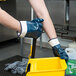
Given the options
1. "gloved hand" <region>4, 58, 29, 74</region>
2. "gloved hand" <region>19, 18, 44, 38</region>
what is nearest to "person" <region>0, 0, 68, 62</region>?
"gloved hand" <region>19, 18, 44, 38</region>

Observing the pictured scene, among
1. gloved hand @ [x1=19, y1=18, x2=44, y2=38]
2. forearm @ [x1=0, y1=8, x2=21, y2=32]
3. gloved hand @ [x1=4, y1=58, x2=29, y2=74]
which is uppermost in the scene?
forearm @ [x1=0, y1=8, x2=21, y2=32]

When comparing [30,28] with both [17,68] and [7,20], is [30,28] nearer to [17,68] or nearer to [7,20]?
[7,20]

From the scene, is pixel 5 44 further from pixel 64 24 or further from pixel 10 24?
pixel 10 24

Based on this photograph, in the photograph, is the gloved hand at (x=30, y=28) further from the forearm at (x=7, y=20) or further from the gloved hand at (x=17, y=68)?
the gloved hand at (x=17, y=68)

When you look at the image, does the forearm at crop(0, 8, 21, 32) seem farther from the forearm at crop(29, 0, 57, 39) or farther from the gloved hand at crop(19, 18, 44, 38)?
the forearm at crop(29, 0, 57, 39)

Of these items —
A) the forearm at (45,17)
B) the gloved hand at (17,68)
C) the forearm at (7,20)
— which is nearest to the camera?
the forearm at (7,20)

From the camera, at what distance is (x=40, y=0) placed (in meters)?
1.12

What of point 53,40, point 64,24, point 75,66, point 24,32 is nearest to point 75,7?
point 64,24

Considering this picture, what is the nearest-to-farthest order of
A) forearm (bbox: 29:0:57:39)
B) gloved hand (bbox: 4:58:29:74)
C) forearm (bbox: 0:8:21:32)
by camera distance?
forearm (bbox: 0:8:21:32), forearm (bbox: 29:0:57:39), gloved hand (bbox: 4:58:29:74)

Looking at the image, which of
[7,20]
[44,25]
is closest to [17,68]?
[44,25]

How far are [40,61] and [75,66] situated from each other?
0.41 metres

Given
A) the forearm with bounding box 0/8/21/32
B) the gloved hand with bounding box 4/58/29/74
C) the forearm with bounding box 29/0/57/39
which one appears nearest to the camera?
the forearm with bounding box 0/8/21/32

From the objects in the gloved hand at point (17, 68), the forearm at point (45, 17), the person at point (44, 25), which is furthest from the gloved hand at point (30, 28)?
the gloved hand at point (17, 68)

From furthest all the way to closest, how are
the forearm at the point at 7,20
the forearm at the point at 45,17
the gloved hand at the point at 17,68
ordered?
the gloved hand at the point at 17,68
the forearm at the point at 45,17
the forearm at the point at 7,20
